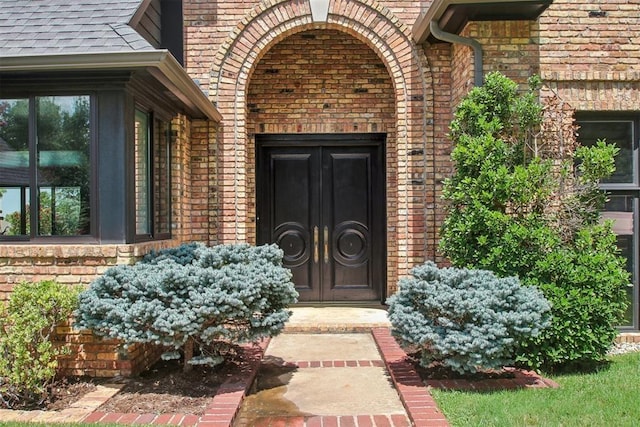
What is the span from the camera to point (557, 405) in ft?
13.6

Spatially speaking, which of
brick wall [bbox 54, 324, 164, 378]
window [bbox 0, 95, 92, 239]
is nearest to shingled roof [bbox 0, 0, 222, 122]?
window [bbox 0, 95, 92, 239]

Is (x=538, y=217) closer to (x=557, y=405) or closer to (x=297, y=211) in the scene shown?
(x=557, y=405)

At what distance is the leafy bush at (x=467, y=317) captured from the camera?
4363 millimetres

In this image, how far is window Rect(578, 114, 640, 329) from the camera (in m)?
6.10

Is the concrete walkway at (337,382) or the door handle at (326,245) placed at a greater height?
the door handle at (326,245)

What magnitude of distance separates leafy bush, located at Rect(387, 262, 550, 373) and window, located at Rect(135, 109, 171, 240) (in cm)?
259

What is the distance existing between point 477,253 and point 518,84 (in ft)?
6.52

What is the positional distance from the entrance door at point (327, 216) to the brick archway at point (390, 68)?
1.25 meters

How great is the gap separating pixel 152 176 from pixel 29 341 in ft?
7.02

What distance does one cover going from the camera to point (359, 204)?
27.0 feet

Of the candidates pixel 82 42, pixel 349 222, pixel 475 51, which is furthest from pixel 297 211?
pixel 82 42

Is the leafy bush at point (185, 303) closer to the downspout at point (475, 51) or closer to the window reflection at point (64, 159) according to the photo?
the window reflection at point (64, 159)

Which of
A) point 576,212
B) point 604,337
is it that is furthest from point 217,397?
point 576,212

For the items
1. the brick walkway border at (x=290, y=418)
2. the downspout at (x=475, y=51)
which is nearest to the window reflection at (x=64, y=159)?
the brick walkway border at (x=290, y=418)
